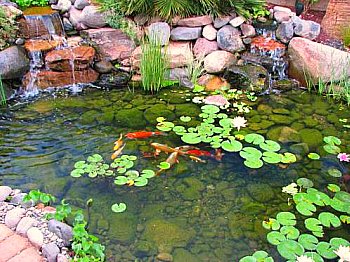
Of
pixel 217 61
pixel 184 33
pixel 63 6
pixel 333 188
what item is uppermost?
pixel 63 6

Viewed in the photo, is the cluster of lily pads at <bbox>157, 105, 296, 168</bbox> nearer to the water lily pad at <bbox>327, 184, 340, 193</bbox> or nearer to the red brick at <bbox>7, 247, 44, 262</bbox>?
the water lily pad at <bbox>327, 184, 340, 193</bbox>

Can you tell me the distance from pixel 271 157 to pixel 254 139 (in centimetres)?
28

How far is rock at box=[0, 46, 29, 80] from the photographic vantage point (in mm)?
4480

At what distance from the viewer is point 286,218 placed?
265 centimetres

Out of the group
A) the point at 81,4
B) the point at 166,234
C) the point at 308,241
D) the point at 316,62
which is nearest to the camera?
the point at 308,241

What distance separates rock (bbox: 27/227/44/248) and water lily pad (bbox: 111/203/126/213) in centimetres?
56

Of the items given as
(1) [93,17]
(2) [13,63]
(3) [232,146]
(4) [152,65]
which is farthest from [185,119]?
(1) [93,17]

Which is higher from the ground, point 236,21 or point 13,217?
point 236,21

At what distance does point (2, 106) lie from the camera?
14.0 ft

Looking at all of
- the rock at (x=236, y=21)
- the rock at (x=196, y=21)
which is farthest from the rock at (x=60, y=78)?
the rock at (x=236, y=21)

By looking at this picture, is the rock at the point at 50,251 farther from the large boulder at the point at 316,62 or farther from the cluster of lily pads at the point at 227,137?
the large boulder at the point at 316,62

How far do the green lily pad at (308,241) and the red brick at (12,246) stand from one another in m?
1.66

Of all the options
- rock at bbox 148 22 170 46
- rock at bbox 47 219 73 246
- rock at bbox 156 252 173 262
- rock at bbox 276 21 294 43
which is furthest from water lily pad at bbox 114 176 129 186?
rock at bbox 276 21 294 43

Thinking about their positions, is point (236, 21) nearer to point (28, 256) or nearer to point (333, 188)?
point (333, 188)
